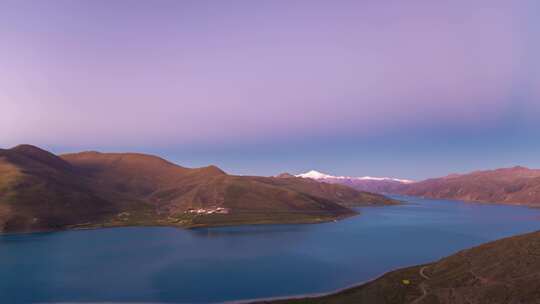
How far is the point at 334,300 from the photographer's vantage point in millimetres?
94562

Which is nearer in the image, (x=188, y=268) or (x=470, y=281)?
(x=470, y=281)

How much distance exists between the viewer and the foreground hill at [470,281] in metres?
75.3

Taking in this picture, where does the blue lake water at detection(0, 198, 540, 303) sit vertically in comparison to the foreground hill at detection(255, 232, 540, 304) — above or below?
below

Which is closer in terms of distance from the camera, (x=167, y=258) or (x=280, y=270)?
(x=280, y=270)

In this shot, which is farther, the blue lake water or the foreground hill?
the blue lake water

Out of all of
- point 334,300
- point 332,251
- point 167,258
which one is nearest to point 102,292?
point 167,258

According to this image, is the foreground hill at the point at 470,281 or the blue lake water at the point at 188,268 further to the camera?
the blue lake water at the point at 188,268

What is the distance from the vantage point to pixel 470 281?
86688 millimetres

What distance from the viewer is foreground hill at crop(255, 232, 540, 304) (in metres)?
75.3

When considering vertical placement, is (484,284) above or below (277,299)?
above

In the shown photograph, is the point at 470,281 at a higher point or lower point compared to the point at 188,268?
higher

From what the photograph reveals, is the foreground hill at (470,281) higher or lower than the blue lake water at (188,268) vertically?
higher

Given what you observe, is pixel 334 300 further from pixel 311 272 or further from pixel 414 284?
pixel 311 272

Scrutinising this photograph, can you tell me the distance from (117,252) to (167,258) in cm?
3276
